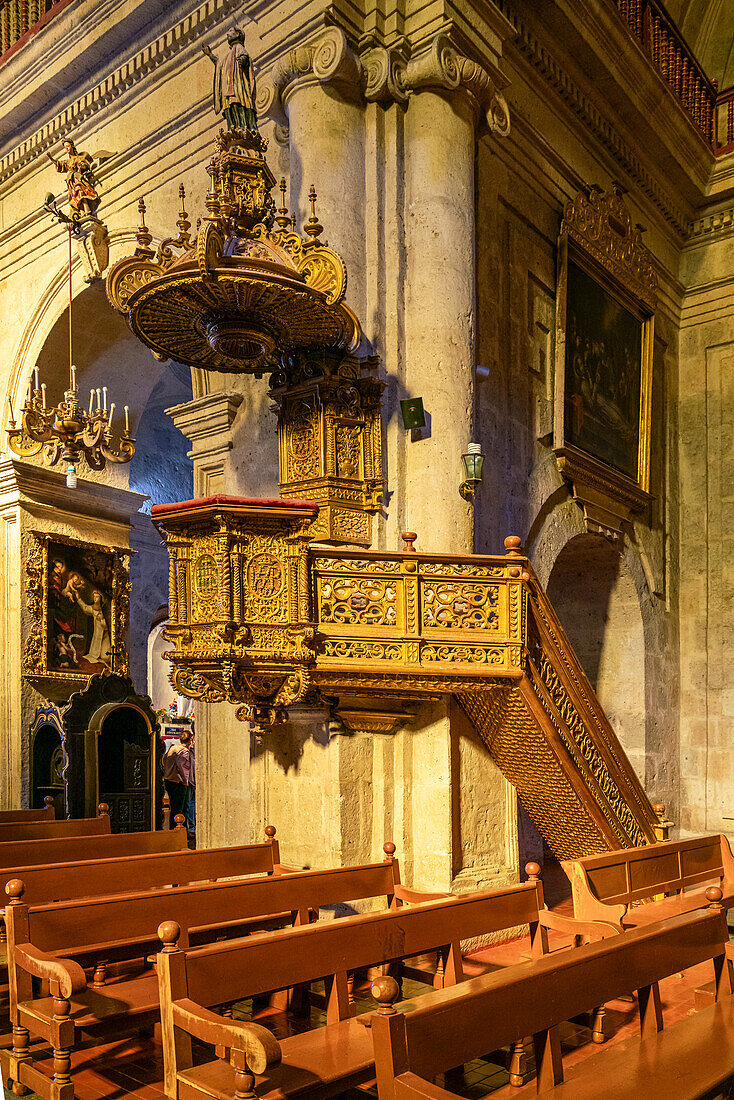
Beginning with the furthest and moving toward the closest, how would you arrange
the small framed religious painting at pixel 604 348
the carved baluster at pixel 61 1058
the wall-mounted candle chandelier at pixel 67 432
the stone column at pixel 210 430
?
1. the small framed religious painting at pixel 604 348
2. the wall-mounted candle chandelier at pixel 67 432
3. the stone column at pixel 210 430
4. the carved baluster at pixel 61 1058

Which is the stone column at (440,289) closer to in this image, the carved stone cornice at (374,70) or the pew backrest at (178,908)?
the carved stone cornice at (374,70)

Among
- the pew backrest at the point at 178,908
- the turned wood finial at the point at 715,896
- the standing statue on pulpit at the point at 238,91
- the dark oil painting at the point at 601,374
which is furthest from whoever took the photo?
the dark oil painting at the point at 601,374

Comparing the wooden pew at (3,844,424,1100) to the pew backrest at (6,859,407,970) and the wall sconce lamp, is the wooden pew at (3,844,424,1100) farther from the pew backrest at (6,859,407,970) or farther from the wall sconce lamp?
the wall sconce lamp

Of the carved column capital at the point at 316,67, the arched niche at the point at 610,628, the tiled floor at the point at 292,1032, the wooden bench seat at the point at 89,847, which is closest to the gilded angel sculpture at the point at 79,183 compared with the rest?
the carved column capital at the point at 316,67

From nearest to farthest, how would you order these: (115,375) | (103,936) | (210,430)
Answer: (103,936)
(210,430)
(115,375)

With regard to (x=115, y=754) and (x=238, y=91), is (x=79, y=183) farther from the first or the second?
(x=115, y=754)

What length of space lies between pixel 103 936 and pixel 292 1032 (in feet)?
3.89

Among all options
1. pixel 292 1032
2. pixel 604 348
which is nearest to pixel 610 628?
pixel 604 348

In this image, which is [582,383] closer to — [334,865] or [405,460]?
[405,460]

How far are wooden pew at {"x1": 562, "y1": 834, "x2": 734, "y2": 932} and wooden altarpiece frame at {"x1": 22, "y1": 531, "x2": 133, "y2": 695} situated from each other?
645 centimetres

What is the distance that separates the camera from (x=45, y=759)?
989cm

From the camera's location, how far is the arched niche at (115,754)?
29.9 ft

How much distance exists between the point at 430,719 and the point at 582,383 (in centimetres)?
443

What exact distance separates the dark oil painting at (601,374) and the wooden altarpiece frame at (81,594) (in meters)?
5.54
